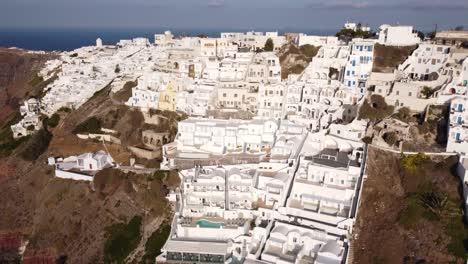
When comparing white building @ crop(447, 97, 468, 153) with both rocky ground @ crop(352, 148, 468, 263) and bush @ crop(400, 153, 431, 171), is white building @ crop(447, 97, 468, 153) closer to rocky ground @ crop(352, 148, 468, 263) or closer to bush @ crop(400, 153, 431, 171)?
rocky ground @ crop(352, 148, 468, 263)

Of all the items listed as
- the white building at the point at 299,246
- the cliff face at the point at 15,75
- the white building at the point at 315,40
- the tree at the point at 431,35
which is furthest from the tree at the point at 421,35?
the cliff face at the point at 15,75

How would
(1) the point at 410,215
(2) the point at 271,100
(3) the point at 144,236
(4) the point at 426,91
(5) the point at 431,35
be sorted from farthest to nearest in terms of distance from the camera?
(5) the point at 431,35
(2) the point at 271,100
(4) the point at 426,91
(3) the point at 144,236
(1) the point at 410,215

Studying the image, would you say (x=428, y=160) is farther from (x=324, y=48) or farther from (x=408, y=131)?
(x=324, y=48)

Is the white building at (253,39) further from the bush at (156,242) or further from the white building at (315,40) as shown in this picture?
the bush at (156,242)

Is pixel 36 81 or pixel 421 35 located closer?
pixel 421 35

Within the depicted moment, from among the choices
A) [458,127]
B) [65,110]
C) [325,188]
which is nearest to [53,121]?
[65,110]

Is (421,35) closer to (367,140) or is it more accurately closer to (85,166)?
(367,140)
